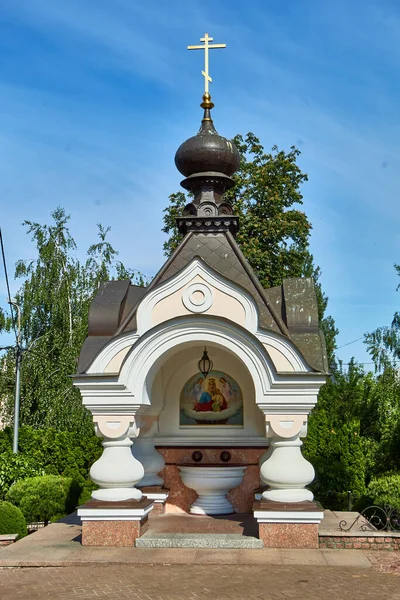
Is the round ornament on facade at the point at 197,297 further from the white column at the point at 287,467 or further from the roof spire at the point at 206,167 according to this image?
the roof spire at the point at 206,167

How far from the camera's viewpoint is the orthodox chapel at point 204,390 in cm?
860

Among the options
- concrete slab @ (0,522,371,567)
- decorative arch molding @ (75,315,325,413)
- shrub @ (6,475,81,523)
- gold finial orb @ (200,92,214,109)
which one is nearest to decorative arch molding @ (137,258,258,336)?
decorative arch molding @ (75,315,325,413)

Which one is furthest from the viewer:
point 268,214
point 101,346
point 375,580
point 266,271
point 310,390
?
point 268,214

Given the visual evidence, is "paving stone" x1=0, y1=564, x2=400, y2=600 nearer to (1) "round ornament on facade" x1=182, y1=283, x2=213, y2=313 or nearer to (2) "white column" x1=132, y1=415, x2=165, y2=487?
(2) "white column" x1=132, y1=415, x2=165, y2=487

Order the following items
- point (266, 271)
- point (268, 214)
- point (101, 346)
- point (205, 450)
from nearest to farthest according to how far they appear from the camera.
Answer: point (101, 346) < point (205, 450) < point (266, 271) < point (268, 214)

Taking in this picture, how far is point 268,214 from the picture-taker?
2152 cm

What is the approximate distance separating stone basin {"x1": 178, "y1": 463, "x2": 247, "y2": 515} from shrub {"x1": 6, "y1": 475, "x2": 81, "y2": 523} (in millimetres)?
2974

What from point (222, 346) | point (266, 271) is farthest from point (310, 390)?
point (266, 271)

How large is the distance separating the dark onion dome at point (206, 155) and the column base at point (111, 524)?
5.46m

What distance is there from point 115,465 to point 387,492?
146 inches

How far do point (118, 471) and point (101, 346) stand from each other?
1676 mm

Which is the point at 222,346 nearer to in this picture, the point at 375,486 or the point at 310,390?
the point at 310,390

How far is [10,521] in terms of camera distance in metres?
9.87

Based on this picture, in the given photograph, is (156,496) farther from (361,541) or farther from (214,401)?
(361,541)
